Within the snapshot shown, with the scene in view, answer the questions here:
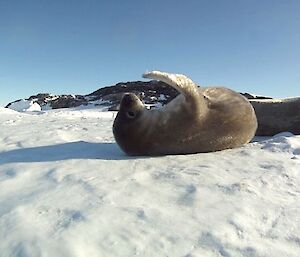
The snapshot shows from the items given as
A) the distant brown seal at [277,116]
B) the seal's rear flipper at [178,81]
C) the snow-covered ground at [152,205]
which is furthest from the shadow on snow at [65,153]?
the distant brown seal at [277,116]

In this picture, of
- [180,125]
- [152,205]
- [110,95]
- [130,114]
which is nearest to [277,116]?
[180,125]

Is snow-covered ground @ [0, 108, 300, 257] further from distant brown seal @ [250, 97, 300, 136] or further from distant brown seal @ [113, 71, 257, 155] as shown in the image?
distant brown seal @ [250, 97, 300, 136]

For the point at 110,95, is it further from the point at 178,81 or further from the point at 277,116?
the point at 178,81

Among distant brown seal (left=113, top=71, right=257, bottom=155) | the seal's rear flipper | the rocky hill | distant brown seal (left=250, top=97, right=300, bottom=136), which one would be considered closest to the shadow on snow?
distant brown seal (left=113, top=71, right=257, bottom=155)

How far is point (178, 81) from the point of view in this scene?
12.9ft

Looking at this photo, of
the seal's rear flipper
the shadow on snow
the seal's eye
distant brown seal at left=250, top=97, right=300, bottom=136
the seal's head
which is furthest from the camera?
distant brown seal at left=250, top=97, right=300, bottom=136

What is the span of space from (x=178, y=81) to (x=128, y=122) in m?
0.65

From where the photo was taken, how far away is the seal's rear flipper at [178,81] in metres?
3.86

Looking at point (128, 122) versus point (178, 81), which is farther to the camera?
point (128, 122)

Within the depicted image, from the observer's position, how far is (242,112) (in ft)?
14.1

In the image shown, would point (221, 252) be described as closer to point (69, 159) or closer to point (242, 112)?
point (69, 159)

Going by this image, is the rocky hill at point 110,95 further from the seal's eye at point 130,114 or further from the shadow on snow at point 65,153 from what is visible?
the seal's eye at point 130,114

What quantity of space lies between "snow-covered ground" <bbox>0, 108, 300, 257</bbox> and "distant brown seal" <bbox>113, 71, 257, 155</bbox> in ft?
0.78

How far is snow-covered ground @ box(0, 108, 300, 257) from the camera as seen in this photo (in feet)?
6.07
